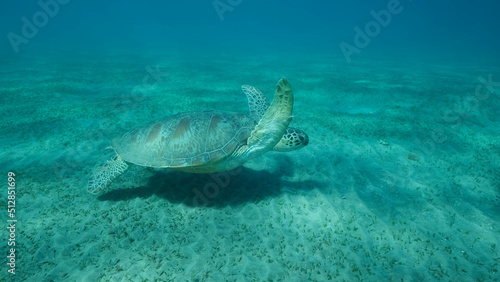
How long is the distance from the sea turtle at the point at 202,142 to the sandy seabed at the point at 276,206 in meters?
0.83

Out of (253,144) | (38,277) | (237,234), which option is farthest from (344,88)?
(38,277)

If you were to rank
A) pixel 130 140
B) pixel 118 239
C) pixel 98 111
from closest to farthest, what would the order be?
1. pixel 118 239
2. pixel 130 140
3. pixel 98 111

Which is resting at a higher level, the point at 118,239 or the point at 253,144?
the point at 253,144

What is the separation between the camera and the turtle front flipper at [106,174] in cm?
477

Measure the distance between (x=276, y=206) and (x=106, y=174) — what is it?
383 centimetres

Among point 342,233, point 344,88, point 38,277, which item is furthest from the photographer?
point 344,88

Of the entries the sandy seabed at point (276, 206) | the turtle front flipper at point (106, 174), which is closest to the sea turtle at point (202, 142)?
the turtle front flipper at point (106, 174)

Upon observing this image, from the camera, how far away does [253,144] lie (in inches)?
177

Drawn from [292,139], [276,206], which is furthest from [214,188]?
[292,139]

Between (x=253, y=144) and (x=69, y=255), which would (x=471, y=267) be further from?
(x=69, y=255)

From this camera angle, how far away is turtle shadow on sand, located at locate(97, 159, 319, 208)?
490 cm

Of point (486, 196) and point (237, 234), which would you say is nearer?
point (237, 234)

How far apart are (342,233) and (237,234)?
1944mm

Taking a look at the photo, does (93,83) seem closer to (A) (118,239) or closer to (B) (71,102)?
(B) (71,102)
